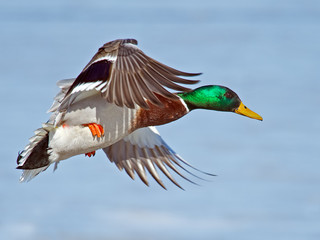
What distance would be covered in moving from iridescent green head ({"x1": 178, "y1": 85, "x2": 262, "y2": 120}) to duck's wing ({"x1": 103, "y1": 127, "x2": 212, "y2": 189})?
1.71 metres

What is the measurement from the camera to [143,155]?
1345 cm

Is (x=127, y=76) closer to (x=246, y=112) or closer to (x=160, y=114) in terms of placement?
(x=160, y=114)

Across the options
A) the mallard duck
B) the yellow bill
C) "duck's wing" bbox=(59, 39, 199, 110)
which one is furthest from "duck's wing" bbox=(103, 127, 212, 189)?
"duck's wing" bbox=(59, 39, 199, 110)

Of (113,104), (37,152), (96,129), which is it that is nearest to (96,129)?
(96,129)

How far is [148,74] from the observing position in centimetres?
977

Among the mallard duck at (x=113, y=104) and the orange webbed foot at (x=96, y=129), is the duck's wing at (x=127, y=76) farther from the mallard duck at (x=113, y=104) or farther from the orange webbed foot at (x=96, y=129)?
the orange webbed foot at (x=96, y=129)

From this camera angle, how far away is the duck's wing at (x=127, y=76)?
9.63 metres

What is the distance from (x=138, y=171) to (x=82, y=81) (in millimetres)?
3352

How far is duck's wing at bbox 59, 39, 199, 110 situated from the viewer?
9633 millimetres

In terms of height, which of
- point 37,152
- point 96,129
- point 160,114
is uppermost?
point 160,114

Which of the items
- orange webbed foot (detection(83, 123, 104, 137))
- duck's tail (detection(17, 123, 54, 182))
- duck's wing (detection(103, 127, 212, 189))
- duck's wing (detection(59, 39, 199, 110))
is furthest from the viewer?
duck's wing (detection(103, 127, 212, 189))

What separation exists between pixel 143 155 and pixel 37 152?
2476mm

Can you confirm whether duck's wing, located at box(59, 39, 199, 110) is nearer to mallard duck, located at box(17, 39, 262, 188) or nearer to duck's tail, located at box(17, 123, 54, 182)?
mallard duck, located at box(17, 39, 262, 188)

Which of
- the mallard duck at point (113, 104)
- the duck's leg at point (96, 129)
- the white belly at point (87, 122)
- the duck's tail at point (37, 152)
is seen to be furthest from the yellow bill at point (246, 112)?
the duck's tail at point (37, 152)
